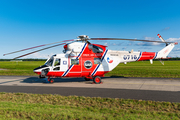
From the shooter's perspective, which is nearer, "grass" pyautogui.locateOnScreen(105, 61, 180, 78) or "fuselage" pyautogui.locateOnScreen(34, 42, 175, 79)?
"fuselage" pyautogui.locateOnScreen(34, 42, 175, 79)

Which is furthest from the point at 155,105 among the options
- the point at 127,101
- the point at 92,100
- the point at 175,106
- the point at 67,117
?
Answer: the point at 67,117

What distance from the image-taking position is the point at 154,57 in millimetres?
16672

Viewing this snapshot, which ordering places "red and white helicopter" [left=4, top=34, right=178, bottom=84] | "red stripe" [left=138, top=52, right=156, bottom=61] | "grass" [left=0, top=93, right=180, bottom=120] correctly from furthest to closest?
"red stripe" [left=138, top=52, right=156, bottom=61] < "red and white helicopter" [left=4, top=34, right=178, bottom=84] < "grass" [left=0, top=93, right=180, bottom=120]

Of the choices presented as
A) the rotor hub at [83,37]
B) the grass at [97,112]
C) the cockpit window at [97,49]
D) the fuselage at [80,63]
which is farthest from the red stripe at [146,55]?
the grass at [97,112]

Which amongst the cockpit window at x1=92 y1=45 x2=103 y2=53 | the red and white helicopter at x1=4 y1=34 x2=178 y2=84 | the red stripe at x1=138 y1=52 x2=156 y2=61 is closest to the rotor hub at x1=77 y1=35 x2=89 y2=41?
the red and white helicopter at x1=4 y1=34 x2=178 y2=84

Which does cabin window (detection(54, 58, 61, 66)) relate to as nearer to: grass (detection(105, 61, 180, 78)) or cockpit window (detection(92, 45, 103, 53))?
cockpit window (detection(92, 45, 103, 53))

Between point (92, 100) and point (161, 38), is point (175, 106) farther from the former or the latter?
point (161, 38)

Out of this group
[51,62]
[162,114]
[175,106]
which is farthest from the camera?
[51,62]

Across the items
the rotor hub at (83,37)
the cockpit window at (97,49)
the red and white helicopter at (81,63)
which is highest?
the rotor hub at (83,37)

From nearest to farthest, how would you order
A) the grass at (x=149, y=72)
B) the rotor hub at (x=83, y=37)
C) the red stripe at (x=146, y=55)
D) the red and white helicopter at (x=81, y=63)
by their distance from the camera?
the rotor hub at (x=83, y=37), the red and white helicopter at (x=81, y=63), the red stripe at (x=146, y=55), the grass at (x=149, y=72)

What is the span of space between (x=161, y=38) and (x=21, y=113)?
48.2 ft

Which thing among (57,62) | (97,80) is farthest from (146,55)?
(57,62)

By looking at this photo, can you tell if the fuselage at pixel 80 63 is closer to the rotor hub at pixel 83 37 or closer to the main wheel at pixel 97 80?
the main wheel at pixel 97 80

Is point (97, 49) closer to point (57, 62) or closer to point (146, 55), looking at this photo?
point (57, 62)
